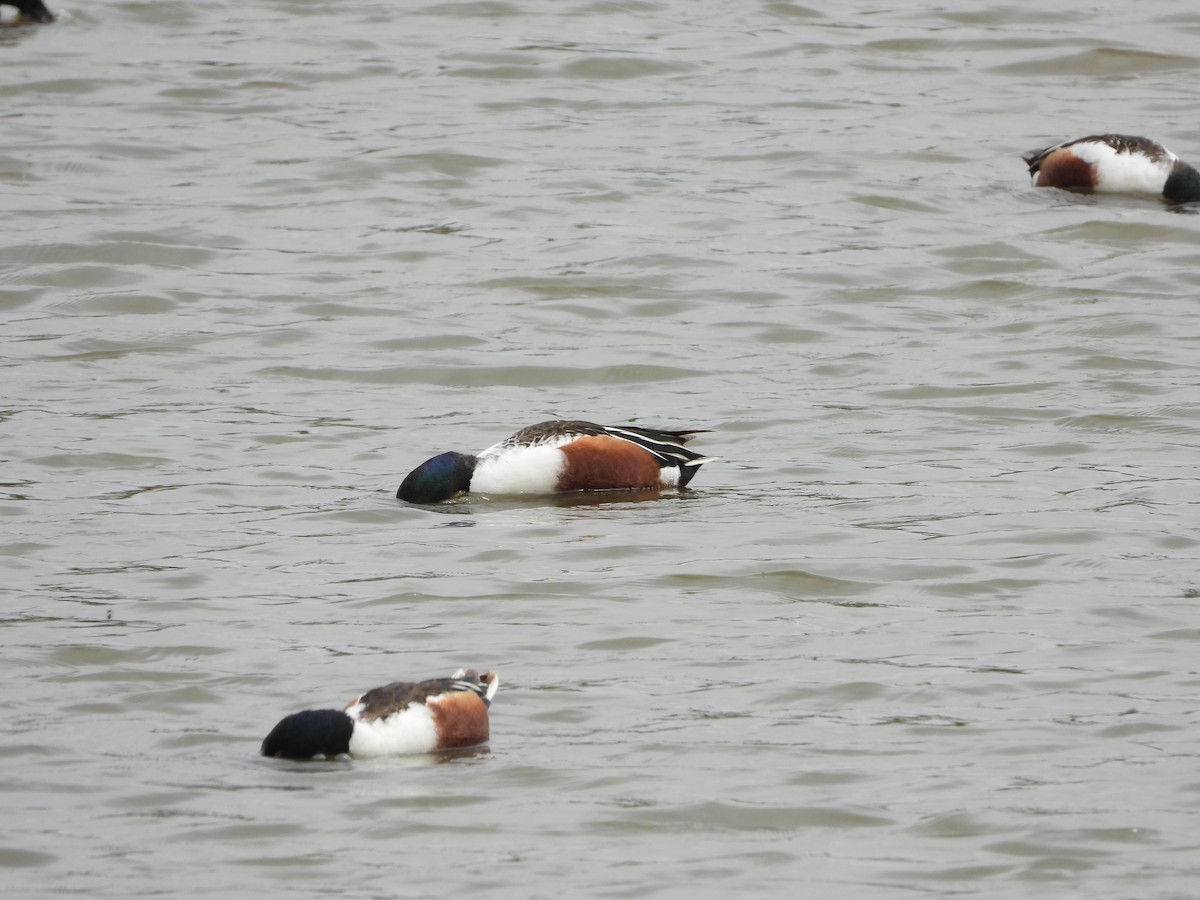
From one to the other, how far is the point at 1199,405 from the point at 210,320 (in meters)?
5.63

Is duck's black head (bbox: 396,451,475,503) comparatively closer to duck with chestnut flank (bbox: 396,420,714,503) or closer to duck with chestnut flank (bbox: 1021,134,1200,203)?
duck with chestnut flank (bbox: 396,420,714,503)

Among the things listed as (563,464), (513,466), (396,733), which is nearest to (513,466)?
(513,466)

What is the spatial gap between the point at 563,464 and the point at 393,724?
3308 millimetres

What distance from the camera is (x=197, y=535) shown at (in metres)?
8.78

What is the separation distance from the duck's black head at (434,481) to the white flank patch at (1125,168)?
6859mm

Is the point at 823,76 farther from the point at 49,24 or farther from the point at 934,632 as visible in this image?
the point at 934,632

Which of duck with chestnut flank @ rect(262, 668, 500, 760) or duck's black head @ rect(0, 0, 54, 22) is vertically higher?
duck's black head @ rect(0, 0, 54, 22)

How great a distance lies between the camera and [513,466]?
950cm

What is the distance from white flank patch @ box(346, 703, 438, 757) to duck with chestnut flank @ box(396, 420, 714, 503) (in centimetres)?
300

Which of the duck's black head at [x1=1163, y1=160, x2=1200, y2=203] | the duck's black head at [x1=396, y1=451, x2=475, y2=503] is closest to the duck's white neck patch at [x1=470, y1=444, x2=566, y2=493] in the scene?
the duck's black head at [x1=396, y1=451, x2=475, y2=503]

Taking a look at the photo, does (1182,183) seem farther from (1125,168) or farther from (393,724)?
(393,724)

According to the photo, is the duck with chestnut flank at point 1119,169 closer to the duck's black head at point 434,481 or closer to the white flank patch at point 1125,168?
the white flank patch at point 1125,168

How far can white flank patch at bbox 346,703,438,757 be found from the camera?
6309 millimetres

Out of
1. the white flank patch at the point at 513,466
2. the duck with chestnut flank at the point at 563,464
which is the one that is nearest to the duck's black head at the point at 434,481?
the duck with chestnut flank at the point at 563,464
